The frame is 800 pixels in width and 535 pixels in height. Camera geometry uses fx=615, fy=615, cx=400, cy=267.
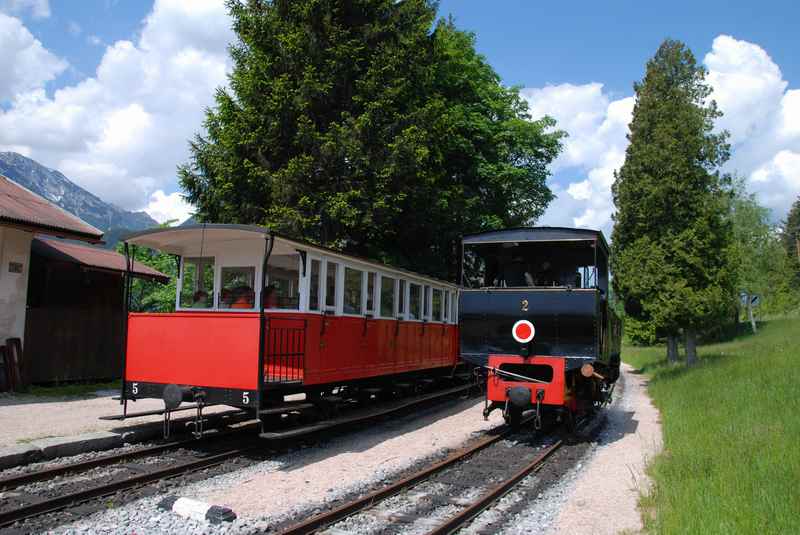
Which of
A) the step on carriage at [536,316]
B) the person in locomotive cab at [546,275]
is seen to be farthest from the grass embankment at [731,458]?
the person in locomotive cab at [546,275]

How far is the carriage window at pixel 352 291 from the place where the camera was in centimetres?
1041

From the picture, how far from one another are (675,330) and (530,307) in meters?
11.6

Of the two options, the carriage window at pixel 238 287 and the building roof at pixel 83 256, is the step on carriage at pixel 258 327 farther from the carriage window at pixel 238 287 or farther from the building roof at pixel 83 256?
the building roof at pixel 83 256

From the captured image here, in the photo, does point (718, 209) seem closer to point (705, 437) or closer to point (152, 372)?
point (705, 437)

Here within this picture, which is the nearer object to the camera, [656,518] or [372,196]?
[656,518]

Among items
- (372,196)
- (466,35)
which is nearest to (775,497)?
(372,196)

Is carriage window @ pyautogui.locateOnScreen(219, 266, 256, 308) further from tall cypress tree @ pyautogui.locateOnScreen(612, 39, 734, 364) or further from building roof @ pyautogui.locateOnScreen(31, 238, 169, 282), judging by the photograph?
tall cypress tree @ pyautogui.locateOnScreen(612, 39, 734, 364)

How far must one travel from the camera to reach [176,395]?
8180 mm

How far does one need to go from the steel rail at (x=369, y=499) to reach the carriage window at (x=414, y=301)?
456 centimetres

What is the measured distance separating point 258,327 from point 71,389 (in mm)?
7922

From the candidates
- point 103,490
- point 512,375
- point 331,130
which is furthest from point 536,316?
point 331,130

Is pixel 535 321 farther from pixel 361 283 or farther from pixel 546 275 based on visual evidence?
pixel 361 283

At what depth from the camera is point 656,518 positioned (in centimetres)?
587

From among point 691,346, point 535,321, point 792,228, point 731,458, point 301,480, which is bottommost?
point 301,480
